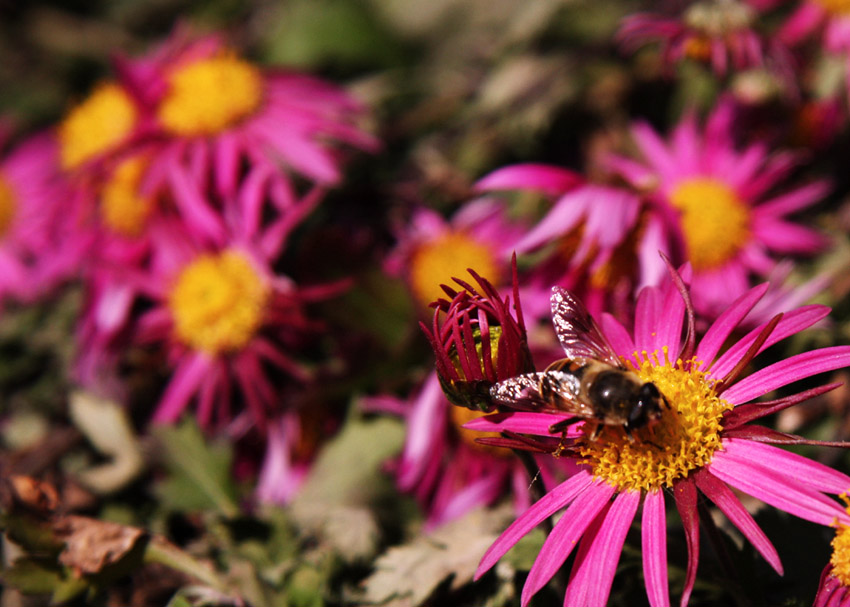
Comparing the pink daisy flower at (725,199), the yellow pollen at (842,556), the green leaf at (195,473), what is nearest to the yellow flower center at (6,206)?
the green leaf at (195,473)

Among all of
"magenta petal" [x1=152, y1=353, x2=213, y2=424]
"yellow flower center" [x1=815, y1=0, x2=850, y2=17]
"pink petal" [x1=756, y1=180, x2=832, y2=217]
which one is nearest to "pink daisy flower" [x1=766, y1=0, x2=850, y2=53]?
"yellow flower center" [x1=815, y1=0, x2=850, y2=17]

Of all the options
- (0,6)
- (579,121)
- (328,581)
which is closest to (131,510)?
(328,581)

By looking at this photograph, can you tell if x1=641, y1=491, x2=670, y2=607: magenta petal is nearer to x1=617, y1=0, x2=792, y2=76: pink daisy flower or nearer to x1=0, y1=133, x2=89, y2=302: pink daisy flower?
x1=617, y1=0, x2=792, y2=76: pink daisy flower

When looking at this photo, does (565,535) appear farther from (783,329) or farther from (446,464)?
(446,464)

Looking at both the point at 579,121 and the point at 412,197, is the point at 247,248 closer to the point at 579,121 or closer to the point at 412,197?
the point at 412,197

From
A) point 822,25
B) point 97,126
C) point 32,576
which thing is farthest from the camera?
point 97,126

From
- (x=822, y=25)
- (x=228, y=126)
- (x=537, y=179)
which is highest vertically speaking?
(x=228, y=126)

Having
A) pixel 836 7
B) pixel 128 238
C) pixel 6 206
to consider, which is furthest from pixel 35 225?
pixel 836 7
